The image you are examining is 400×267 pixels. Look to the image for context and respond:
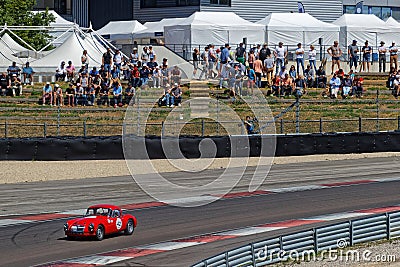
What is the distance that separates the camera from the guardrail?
11.6m

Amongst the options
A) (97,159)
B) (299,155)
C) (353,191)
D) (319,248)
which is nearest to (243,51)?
(299,155)

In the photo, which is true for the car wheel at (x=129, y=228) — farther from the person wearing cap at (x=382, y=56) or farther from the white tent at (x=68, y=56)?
the person wearing cap at (x=382, y=56)

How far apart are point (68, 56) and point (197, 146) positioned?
531 inches

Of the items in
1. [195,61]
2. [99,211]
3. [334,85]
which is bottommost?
[99,211]

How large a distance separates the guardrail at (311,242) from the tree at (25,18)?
123ft

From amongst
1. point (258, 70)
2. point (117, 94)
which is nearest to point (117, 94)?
point (117, 94)

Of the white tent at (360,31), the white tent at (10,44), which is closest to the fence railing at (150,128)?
the white tent at (10,44)

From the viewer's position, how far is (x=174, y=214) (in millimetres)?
18156

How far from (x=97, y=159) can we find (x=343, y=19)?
24.0 metres

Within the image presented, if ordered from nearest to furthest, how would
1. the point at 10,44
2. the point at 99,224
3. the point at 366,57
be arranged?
the point at 99,224 → the point at 10,44 → the point at 366,57

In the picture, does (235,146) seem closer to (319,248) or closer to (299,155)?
(299,155)

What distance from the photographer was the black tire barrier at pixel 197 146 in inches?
1123

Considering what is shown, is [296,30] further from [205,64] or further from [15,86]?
[15,86]

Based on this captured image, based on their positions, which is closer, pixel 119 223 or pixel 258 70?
pixel 119 223
